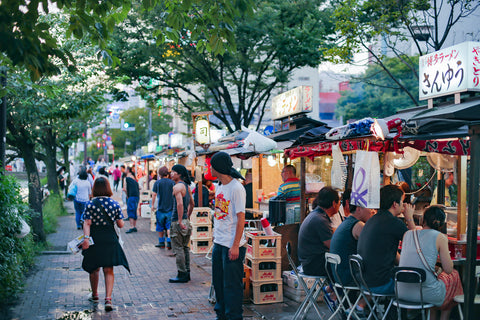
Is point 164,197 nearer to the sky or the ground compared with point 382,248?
nearer to the sky

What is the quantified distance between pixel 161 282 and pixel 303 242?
363cm

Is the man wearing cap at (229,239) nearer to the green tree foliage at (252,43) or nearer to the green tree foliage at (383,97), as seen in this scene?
the green tree foliage at (252,43)

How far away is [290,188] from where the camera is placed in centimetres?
920

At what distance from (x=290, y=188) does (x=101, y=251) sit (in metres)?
4.01

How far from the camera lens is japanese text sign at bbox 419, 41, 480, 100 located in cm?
574

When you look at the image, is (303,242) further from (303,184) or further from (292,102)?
(292,102)

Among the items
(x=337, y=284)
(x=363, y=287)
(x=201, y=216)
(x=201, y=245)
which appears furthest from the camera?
(x=201, y=245)

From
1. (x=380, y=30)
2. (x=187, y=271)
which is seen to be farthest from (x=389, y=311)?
(x=380, y=30)

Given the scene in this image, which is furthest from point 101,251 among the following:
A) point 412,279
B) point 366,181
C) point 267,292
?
point 412,279

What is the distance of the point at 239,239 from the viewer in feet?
17.9

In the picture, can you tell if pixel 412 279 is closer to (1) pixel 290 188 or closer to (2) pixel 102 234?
(2) pixel 102 234

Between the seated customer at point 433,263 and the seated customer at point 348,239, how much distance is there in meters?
0.59

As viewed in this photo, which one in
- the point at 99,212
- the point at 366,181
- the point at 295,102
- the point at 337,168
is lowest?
the point at 99,212

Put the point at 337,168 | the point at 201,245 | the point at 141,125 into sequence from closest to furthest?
1. the point at 337,168
2. the point at 201,245
3. the point at 141,125
